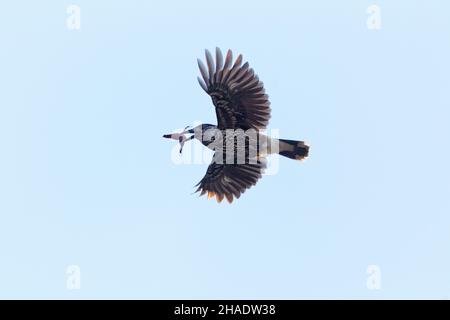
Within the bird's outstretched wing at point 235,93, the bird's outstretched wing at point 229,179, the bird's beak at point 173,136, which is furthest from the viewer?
the bird's outstretched wing at point 229,179

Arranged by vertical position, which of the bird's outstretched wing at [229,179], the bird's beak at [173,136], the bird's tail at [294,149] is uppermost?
the bird's beak at [173,136]

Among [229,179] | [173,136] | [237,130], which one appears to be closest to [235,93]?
[237,130]

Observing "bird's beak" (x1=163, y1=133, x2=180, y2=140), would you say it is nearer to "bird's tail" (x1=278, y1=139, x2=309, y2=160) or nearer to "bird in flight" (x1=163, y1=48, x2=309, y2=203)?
"bird in flight" (x1=163, y1=48, x2=309, y2=203)

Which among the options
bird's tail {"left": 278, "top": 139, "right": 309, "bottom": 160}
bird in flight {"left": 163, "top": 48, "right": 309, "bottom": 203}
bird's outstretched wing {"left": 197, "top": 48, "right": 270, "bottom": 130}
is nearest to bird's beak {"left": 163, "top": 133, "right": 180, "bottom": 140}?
bird in flight {"left": 163, "top": 48, "right": 309, "bottom": 203}

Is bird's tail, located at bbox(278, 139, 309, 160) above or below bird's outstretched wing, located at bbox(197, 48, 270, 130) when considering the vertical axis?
below

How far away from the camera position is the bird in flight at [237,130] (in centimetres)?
1734

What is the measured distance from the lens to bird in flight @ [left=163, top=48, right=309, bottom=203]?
56.9ft

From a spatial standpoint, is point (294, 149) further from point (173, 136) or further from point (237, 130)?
point (173, 136)

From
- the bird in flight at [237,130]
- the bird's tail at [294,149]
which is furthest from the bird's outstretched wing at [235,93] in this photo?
the bird's tail at [294,149]

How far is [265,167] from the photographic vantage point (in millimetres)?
18656

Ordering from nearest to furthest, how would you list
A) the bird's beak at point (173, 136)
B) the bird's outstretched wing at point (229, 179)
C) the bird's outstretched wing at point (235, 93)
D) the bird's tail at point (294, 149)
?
the bird's outstretched wing at point (235, 93) → the bird's beak at point (173, 136) → the bird's tail at point (294, 149) → the bird's outstretched wing at point (229, 179)

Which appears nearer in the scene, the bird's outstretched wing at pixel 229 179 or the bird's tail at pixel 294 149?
the bird's tail at pixel 294 149

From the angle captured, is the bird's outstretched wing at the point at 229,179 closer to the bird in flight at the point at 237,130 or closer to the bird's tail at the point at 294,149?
the bird in flight at the point at 237,130
